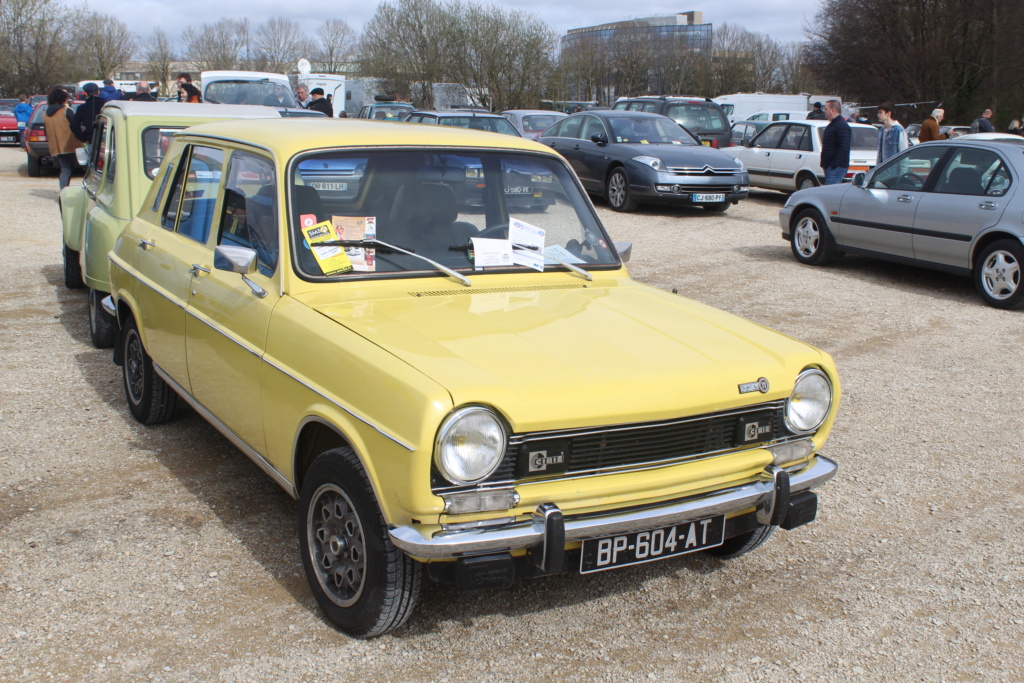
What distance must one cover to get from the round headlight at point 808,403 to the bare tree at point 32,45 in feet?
180

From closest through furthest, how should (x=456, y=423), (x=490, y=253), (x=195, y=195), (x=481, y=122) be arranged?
(x=456, y=423) → (x=490, y=253) → (x=195, y=195) → (x=481, y=122)

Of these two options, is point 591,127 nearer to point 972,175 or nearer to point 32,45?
point 972,175

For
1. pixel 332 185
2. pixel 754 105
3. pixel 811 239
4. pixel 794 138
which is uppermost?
pixel 754 105

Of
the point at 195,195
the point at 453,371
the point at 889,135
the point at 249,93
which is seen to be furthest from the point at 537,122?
the point at 453,371

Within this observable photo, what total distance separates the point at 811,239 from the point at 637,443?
353 inches

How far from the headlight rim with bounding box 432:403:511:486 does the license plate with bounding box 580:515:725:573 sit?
1.44 feet

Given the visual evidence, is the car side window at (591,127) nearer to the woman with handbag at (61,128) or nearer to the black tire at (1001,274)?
the black tire at (1001,274)

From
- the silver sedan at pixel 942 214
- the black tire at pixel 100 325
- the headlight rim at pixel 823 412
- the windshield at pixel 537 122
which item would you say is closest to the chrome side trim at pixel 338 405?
the headlight rim at pixel 823 412

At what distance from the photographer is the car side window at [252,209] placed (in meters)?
3.93

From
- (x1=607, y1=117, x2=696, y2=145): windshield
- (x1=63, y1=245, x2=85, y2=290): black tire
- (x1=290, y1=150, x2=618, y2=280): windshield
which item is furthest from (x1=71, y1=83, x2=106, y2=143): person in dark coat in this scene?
(x1=290, y1=150, x2=618, y2=280): windshield

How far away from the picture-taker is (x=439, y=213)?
418 centimetres

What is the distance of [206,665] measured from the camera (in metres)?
3.12

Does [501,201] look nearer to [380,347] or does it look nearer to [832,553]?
[380,347]

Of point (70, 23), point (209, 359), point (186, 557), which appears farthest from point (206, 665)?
point (70, 23)
